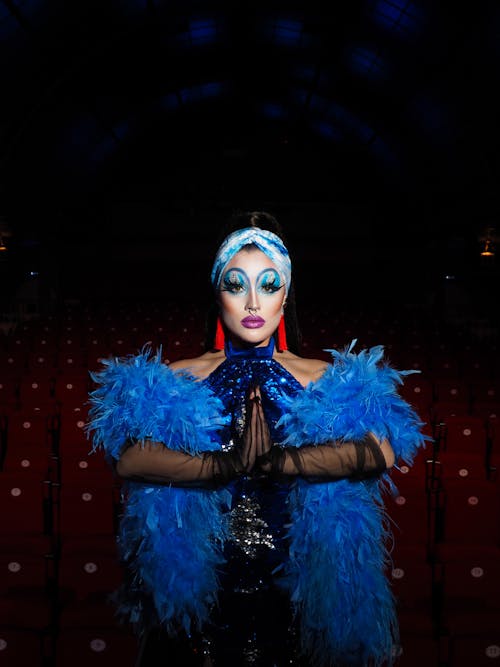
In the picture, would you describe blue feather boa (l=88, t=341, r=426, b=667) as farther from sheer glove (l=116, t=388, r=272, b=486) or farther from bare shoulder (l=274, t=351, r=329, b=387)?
bare shoulder (l=274, t=351, r=329, b=387)

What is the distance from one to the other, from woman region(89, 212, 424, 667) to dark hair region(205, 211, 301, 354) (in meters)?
0.16

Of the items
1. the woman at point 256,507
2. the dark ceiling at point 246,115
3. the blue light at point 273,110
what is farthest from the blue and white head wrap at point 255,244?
the blue light at point 273,110

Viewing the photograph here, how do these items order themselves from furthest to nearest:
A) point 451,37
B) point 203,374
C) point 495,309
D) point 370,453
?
point 495,309 → point 451,37 → point 203,374 → point 370,453

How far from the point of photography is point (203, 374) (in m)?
1.83

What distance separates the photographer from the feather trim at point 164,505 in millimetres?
1538

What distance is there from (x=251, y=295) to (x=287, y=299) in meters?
0.17

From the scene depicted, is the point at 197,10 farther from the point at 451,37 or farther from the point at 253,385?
the point at 253,385

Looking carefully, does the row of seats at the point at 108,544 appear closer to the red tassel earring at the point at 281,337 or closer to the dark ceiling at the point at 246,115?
the red tassel earring at the point at 281,337

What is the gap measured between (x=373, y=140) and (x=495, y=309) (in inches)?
224

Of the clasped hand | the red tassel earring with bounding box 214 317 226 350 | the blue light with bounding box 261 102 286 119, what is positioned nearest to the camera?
the clasped hand

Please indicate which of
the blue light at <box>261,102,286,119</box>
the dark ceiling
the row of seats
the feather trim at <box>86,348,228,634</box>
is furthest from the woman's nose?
the blue light at <box>261,102,286,119</box>

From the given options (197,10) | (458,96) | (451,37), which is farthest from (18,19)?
(458,96)

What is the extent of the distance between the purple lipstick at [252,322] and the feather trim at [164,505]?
20 centimetres

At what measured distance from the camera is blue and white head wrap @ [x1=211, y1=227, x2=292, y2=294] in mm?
1801
